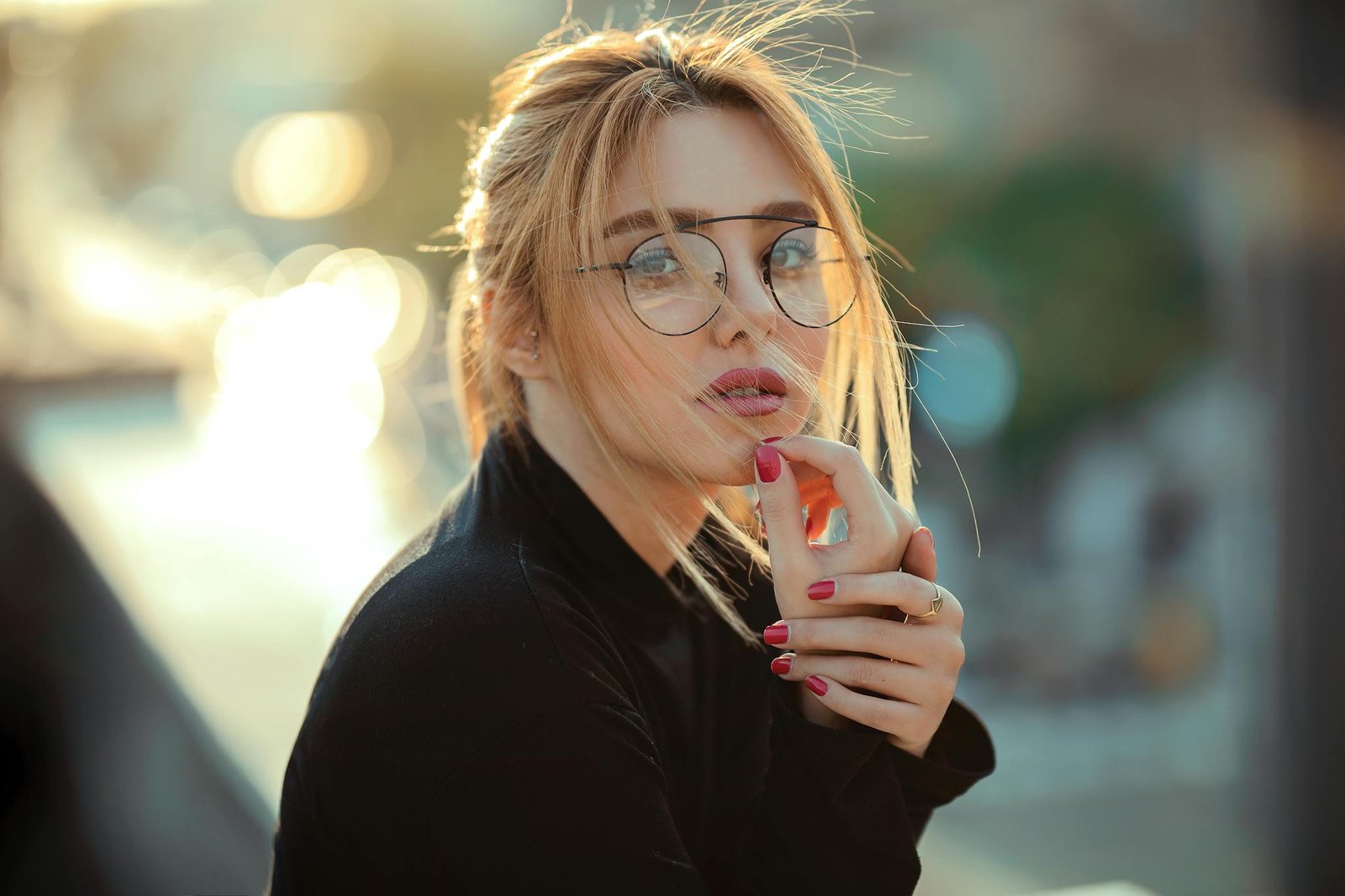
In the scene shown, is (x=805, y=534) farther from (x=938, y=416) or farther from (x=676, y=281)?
(x=938, y=416)

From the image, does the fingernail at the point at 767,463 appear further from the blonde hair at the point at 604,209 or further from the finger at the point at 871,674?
the finger at the point at 871,674

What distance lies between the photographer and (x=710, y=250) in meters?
1.47

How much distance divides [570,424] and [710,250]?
0.33 meters

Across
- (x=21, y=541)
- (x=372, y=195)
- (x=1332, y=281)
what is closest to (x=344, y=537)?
(x=21, y=541)

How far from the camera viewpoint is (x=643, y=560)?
1597mm

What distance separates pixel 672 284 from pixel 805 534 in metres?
0.37

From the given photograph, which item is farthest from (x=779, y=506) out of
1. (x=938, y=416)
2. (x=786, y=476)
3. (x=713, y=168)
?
(x=938, y=416)

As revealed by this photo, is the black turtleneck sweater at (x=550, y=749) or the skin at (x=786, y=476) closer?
the black turtleneck sweater at (x=550, y=749)

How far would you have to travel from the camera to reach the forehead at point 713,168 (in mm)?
1476

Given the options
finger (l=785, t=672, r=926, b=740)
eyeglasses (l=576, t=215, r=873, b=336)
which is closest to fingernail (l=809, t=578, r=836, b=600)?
finger (l=785, t=672, r=926, b=740)

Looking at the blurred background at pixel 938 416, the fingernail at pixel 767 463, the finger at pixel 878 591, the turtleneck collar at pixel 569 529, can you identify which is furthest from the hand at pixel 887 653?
the blurred background at pixel 938 416

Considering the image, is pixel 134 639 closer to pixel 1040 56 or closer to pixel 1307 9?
pixel 1307 9

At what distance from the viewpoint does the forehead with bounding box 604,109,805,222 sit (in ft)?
4.84

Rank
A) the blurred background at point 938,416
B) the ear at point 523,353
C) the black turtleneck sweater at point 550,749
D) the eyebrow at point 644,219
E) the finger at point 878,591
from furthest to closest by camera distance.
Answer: the blurred background at point 938,416, the ear at point 523,353, the eyebrow at point 644,219, the finger at point 878,591, the black turtleneck sweater at point 550,749
